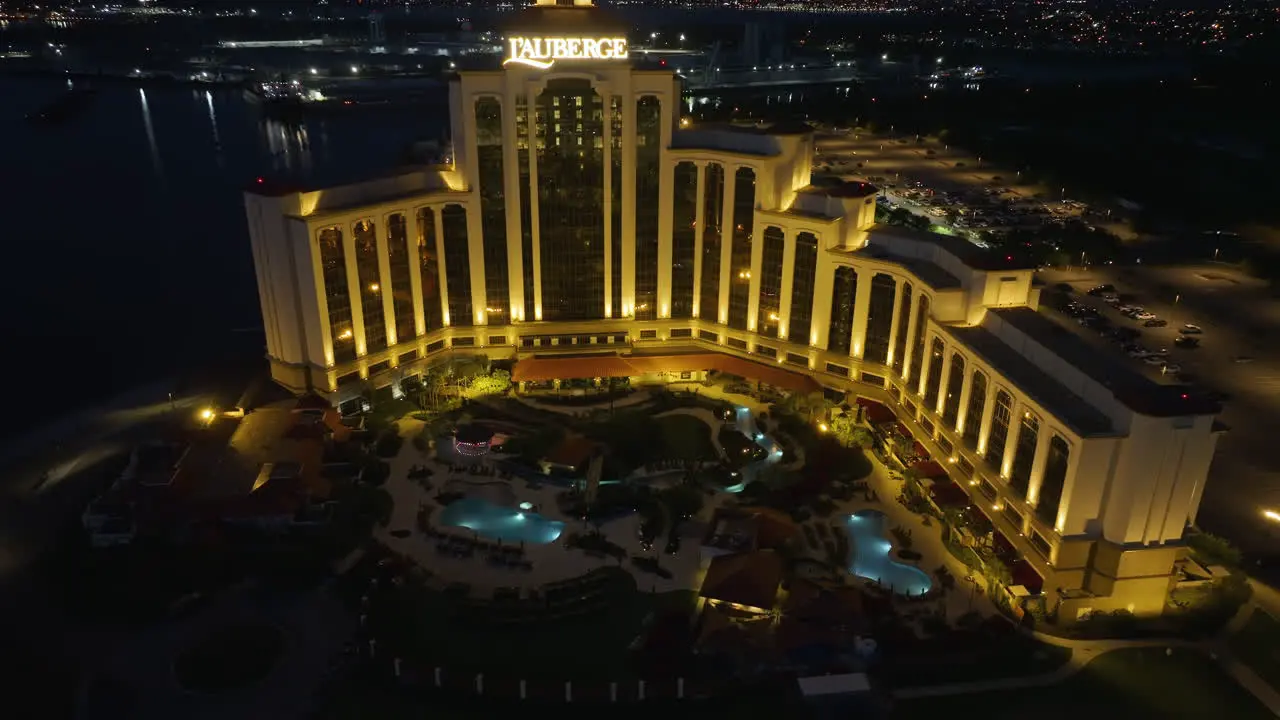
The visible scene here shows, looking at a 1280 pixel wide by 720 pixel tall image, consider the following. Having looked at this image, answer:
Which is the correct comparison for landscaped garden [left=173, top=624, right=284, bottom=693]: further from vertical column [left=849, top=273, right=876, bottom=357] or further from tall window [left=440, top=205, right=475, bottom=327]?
vertical column [left=849, top=273, right=876, bottom=357]

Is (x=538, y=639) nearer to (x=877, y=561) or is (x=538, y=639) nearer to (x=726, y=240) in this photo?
(x=877, y=561)

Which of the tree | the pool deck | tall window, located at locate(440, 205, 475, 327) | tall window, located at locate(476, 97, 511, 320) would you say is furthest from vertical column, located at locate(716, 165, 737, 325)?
the pool deck

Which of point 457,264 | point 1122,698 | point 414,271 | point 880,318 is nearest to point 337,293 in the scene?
point 414,271

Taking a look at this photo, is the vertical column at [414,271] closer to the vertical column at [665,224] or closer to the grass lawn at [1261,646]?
the vertical column at [665,224]

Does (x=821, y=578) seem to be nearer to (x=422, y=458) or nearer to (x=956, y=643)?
(x=956, y=643)

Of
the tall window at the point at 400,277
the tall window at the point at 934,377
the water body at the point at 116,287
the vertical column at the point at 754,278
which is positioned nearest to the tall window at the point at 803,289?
the vertical column at the point at 754,278

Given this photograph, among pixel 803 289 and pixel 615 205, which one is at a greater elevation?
pixel 615 205
